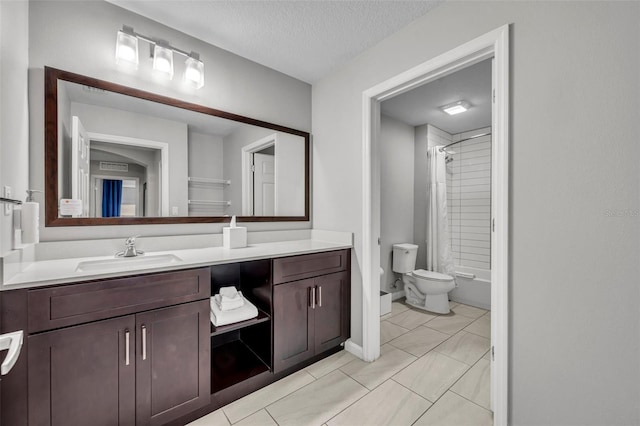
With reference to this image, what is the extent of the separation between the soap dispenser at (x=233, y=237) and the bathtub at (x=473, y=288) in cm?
284

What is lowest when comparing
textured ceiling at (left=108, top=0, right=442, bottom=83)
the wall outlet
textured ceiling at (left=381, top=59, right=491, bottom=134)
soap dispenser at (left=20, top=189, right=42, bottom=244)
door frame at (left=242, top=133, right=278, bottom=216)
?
soap dispenser at (left=20, top=189, right=42, bottom=244)

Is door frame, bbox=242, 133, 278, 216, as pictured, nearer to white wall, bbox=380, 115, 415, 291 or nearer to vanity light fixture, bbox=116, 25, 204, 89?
vanity light fixture, bbox=116, 25, 204, 89

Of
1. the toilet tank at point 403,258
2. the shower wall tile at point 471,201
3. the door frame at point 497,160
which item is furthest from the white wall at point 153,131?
the shower wall tile at point 471,201

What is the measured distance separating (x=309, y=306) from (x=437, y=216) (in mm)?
2333

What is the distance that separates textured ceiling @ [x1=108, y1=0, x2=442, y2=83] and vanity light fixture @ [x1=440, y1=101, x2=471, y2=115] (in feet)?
4.86

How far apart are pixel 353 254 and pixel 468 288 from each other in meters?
2.03

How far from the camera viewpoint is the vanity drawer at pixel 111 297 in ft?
3.53

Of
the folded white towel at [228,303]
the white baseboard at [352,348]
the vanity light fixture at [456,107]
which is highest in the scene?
the vanity light fixture at [456,107]

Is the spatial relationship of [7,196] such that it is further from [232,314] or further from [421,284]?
[421,284]

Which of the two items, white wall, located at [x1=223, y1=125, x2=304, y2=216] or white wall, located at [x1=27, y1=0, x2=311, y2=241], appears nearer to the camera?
white wall, located at [x1=27, y1=0, x2=311, y2=241]

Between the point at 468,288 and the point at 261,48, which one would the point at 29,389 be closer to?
the point at 261,48

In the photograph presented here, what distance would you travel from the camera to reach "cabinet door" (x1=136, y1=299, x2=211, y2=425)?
1.28 m

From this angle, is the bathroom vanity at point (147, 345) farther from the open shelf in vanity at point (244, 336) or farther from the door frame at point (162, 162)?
the door frame at point (162, 162)

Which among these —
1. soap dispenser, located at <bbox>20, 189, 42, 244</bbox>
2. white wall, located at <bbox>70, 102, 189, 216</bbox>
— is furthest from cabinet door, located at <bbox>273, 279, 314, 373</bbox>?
soap dispenser, located at <bbox>20, 189, 42, 244</bbox>
